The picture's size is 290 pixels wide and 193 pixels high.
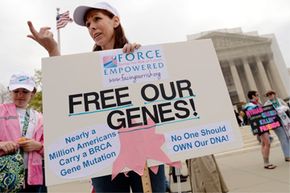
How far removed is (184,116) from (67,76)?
752 mm

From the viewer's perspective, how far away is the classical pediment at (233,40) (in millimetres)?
40938

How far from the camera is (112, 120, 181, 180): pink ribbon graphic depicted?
4.40ft

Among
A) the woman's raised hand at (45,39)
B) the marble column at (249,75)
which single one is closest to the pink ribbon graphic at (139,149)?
the woman's raised hand at (45,39)

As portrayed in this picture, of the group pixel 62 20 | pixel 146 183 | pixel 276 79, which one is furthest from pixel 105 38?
pixel 276 79

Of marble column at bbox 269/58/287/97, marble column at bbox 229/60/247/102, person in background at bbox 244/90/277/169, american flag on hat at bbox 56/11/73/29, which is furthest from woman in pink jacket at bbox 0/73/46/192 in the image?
marble column at bbox 269/58/287/97

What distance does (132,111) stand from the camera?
143 centimetres

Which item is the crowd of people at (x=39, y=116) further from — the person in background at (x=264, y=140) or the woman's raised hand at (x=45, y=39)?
the person in background at (x=264, y=140)

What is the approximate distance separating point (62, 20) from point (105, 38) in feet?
38.8

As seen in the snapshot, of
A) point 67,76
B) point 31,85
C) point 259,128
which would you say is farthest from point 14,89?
point 259,128

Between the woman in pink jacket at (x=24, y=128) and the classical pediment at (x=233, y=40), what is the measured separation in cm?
4123

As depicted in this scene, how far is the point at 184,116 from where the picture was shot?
57.8 inches

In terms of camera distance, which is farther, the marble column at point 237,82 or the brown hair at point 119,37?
the marble column at point 237,82

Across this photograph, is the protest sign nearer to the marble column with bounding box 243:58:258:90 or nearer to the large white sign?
the large white sign

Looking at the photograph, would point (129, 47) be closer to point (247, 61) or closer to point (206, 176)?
point (206, 176)
